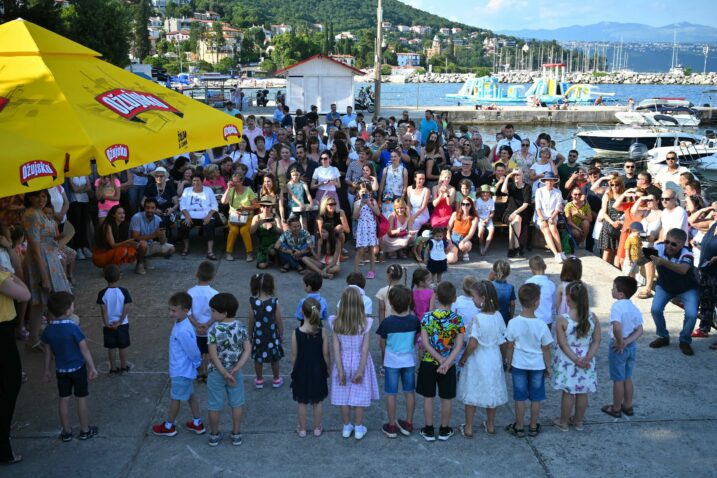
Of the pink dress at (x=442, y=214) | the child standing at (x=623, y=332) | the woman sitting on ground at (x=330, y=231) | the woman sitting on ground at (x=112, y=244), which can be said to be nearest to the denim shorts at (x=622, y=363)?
the child standing at (x=623, y=332)

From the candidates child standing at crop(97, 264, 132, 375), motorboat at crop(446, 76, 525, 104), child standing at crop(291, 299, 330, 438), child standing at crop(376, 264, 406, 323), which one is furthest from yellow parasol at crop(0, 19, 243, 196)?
motorboat at crop(446, 76, 525, 104)

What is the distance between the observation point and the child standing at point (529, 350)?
5.48 meters

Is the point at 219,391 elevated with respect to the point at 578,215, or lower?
lower

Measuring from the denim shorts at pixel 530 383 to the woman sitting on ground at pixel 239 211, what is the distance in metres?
5.86

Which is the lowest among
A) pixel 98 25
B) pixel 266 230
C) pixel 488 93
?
pixel 266 230

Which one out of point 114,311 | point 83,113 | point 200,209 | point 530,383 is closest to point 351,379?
point 530,383

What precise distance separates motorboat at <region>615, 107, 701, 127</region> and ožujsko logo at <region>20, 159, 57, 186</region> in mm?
36596

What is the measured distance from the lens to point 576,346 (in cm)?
563

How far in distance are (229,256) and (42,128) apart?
5.28 m

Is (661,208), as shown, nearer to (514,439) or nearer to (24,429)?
(514,439)

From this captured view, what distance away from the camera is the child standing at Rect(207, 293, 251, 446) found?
17.3ft

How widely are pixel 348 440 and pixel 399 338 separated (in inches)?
37.9

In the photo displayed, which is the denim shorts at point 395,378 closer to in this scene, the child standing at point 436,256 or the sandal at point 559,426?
the sandal at point 559,426

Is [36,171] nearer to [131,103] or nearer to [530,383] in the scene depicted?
[131,103]
